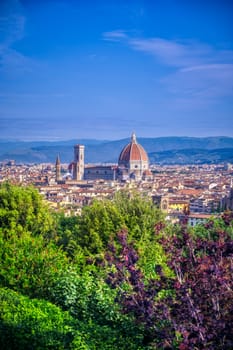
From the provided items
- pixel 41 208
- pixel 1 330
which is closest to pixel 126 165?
pixel 41 208

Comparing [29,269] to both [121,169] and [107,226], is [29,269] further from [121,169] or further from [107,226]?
[121,169]

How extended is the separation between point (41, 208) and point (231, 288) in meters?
9.42

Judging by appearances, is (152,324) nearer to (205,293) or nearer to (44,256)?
(205,293)

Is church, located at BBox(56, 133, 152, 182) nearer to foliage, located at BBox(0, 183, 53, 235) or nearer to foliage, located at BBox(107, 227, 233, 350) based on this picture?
foliage, located at BBox(0, 183, 53, 235)

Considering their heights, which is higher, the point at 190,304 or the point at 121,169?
the point at 121,169

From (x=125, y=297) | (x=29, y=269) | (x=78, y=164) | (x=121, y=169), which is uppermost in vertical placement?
(x=78, y=164)

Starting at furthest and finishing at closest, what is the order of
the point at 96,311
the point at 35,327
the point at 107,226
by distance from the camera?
the point at 107,226 → the point at 96,311 → the point at 35,327

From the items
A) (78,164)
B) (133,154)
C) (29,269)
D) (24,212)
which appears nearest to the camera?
(29,269)

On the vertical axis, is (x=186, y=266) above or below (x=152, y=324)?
above

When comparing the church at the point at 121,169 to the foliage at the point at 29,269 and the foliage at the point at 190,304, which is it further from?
the foliage at the point at 190,304

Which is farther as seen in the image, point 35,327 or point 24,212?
point 24,212

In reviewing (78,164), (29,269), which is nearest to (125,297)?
(29,269)

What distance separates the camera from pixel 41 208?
43.2 ft

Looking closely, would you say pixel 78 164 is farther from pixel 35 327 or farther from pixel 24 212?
pixel 35 327
